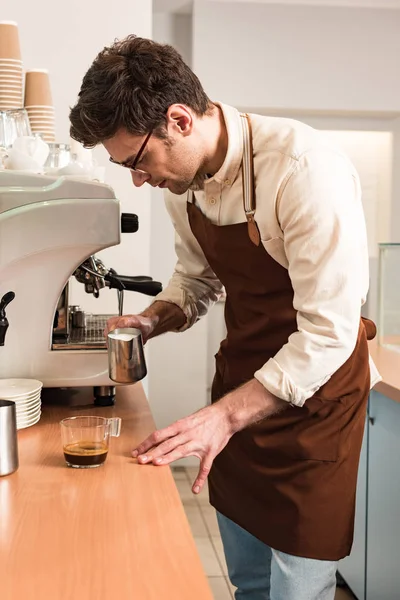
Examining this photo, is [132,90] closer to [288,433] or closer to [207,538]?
[288,433]

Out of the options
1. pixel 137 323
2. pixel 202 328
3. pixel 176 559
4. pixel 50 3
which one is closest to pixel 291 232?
pixel 137 323

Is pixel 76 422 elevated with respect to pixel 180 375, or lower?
elevated

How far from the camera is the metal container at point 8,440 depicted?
3.90ft

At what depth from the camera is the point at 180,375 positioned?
416cm

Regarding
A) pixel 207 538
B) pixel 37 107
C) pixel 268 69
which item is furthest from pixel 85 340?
pixel 268 69

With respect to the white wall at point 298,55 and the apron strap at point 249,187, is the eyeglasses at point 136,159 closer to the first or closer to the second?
the apron strap at point 249,187

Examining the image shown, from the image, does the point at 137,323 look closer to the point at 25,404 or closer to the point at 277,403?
the point at 25,404

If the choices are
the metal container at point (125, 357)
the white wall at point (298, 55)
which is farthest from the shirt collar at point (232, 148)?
the white wall at point (298, 55)

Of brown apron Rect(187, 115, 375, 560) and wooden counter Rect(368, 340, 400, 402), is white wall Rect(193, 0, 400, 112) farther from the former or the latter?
brown apron Rect(187, 115, 375, 560)

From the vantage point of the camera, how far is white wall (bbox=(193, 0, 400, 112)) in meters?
3.92

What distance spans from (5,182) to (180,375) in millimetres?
2824

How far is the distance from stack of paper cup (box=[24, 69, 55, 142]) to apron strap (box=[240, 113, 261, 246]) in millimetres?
923

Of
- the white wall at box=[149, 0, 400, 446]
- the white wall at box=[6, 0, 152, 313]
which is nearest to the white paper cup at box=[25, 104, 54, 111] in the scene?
the white wall at box=[6, 0, 152, 313]

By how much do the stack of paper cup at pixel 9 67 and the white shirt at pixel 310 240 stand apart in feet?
3.08
